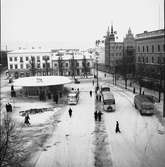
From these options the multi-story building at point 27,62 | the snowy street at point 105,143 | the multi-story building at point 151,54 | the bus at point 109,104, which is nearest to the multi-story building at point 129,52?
the multi-story building at point 151,54

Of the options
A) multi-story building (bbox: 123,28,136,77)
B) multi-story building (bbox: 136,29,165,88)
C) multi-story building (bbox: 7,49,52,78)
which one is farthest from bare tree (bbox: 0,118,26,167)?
multi-story building (bbox: 7,49,52,78)

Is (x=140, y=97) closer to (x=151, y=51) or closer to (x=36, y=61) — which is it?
(x=151, y=51)

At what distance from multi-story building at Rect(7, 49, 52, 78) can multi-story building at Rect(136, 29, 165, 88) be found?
34215 millimetres

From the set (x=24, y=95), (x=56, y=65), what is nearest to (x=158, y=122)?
(x=24, y=95)

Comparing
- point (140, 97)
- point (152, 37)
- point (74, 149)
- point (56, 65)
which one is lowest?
point (74, 149)

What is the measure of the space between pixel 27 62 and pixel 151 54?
44.9m

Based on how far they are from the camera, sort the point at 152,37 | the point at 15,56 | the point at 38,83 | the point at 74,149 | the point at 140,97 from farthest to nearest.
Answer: the point at 15,56 < the point at 152,37 < the point at 38,83 < the point at 140,97 < the point at 74,149

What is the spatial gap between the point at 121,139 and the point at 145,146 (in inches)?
93.6

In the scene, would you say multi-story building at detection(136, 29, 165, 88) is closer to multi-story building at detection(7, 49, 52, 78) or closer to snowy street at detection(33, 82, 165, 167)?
snowy street at detection(33, 82, 165, 167)

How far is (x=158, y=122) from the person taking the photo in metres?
24.1

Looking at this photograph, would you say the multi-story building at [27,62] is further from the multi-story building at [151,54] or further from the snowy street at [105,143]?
the snowy street at [105,143]

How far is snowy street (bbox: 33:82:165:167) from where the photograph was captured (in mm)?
15623

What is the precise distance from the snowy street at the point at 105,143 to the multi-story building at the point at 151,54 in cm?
1853

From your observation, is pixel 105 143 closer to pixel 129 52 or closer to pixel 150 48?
pixel 150 48
